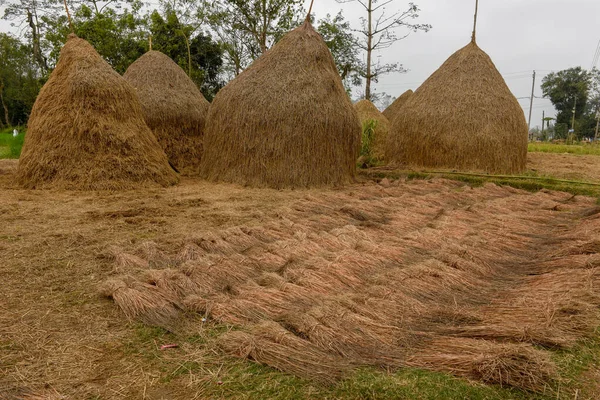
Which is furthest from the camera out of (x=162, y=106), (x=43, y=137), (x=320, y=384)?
(x=162, y=106)

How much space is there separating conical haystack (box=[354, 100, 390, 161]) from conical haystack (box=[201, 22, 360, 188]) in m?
4.15

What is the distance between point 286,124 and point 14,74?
2875 cm

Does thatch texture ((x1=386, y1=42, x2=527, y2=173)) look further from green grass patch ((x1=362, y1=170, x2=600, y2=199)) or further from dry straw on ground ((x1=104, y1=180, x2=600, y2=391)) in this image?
dry straw on ground ((x1=104, y1=180, x2=600, y2=391))

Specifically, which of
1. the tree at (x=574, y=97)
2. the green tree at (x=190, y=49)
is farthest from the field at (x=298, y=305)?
the tree at (x=574, y=97)

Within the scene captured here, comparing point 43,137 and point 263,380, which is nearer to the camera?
point 263,380

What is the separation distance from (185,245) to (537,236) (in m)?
3.71

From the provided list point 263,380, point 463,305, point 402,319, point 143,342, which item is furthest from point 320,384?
point 463,305

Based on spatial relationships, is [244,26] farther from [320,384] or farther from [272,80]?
→ [320,384]

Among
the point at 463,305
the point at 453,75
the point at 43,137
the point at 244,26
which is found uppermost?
the point at 244,26

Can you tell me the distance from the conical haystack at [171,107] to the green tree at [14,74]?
19.7m

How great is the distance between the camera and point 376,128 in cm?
1382

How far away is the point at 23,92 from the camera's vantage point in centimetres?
2759

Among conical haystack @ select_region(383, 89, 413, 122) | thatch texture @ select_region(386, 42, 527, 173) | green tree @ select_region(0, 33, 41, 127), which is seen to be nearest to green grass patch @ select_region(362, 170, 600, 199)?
thatch texture @ select_region(386, 42, 527, 173)

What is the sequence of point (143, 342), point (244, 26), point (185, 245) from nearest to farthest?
point (143, 342)
point (185, 245)
point (244, 26)
